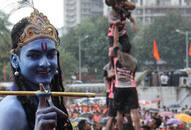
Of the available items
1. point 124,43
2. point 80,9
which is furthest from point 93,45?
point 124,43

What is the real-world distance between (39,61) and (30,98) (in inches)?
7.0

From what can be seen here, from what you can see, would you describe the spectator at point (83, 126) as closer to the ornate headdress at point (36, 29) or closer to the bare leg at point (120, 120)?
the bare leg at point (120, 120)

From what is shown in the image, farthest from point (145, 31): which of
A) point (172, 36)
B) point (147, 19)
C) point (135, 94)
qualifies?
point (135, 94)

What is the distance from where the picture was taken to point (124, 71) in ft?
24.5

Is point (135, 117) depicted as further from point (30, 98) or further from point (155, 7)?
point (155, 7)

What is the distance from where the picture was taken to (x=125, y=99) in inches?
292

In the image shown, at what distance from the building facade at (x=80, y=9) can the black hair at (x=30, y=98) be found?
397ft

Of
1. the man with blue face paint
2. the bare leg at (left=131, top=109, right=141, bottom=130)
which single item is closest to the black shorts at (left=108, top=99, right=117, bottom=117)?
the bare leg at (left=131, top=109, right=141, bottom=130)

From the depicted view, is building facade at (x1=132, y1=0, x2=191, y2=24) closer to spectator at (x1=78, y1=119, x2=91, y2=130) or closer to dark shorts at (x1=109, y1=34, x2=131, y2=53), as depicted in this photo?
dark shorts at (x1=109, y1=34, x2=131, y2=53)

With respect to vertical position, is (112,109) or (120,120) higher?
(112,109)

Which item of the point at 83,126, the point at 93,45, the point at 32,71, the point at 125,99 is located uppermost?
the point at 32,71

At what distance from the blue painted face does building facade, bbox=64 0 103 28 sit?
12112cm

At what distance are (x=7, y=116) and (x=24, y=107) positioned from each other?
11cm

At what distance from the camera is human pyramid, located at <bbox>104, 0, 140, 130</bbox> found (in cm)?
735
